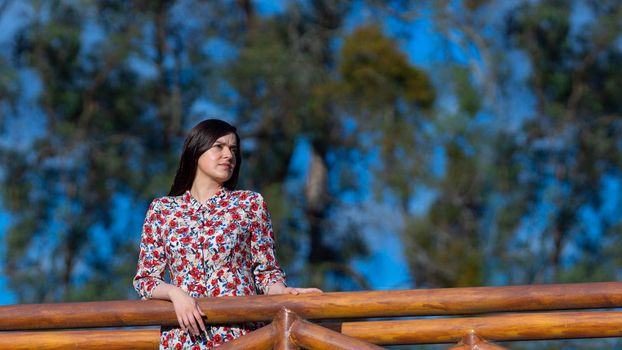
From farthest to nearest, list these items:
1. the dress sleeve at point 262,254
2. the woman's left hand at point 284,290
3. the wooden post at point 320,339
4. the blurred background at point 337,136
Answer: the blurred background at point 337,136
the dress sleeve at point 262,254
the woman's left hand at point 284,290
the wooden post at point 320,339

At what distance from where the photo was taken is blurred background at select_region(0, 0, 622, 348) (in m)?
12.8

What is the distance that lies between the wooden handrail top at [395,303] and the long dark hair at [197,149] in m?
0.38

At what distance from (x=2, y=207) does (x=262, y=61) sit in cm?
348

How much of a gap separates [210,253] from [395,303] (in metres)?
0.49

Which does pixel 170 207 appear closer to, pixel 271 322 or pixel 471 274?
pixel 271 322

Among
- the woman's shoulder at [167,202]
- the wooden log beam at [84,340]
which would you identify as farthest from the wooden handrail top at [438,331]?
the woman's shoulder at [167,202]

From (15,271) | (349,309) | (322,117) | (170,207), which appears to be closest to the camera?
(349,309)

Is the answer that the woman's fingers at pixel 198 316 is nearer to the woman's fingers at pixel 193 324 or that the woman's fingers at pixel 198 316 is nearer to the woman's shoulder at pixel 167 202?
the woman's fingers at pixel 193 324

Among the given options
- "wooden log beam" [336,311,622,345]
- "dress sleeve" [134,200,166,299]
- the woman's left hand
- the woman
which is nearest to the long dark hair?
the woman

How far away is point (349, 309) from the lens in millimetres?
2766

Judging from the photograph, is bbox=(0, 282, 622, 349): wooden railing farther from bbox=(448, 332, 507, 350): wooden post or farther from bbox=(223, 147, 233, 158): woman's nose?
bbox=(223, 147, 233, 158): woman's nose

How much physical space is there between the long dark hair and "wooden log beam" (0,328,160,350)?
15.7 inches

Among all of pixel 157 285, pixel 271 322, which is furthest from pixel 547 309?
pixel 157 285

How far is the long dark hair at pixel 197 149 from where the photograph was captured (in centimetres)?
299
